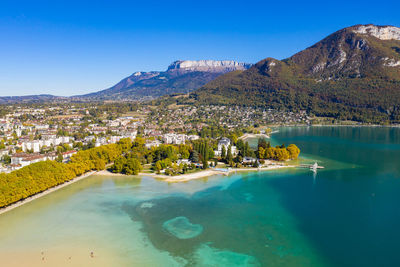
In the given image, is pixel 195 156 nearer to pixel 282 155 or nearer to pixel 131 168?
pixel 131 168

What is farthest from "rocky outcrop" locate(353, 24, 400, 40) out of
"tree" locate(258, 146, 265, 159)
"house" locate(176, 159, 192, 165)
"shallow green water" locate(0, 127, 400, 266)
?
"house" locate(176, 159, 192, 165)

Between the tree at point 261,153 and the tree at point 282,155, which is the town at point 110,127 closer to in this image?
the tree at point 261,153

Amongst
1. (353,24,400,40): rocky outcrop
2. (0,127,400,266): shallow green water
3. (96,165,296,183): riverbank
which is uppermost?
(353,24,400,40): rocky outcrop

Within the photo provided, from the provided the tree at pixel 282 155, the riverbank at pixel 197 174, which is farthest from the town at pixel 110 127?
the riverbank at pixel 197 174

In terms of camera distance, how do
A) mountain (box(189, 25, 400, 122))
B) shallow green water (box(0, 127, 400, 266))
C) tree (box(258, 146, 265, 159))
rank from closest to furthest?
shallow green water (box(0, 127, 400, 266)) → tree (box(258, 146, 265, 159)) → mountain (box(189, 25, 400, 122))

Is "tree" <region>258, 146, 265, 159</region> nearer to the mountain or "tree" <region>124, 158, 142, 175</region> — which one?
"tree" <region>124, 158, 142, 175</region>

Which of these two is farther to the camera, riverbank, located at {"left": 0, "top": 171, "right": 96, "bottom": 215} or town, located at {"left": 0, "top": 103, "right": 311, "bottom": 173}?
town, located at {"left": 0, "top": 103, "right": 311, "bottom": 173}
